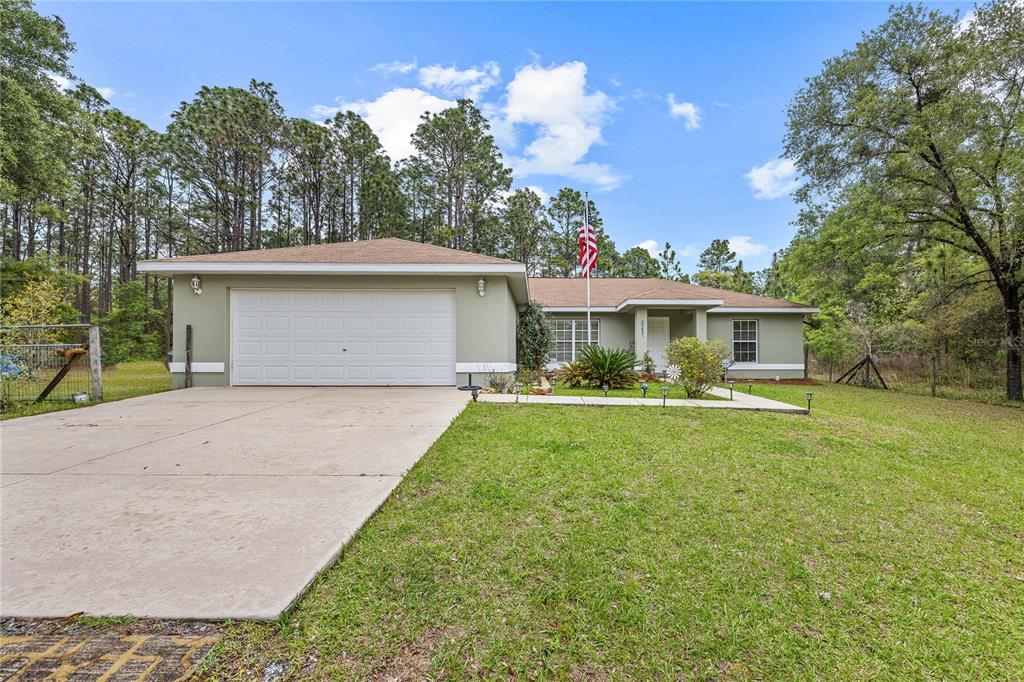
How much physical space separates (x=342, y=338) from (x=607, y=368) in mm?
6223

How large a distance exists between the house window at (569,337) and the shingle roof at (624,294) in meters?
0.67

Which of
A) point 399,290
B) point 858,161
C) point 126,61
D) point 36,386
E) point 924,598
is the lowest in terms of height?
point 924,598

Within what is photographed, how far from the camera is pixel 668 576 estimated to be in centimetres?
198

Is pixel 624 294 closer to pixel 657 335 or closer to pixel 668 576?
pixel 657 335

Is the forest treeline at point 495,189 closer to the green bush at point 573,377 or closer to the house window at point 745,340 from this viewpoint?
the house window at point 745,340

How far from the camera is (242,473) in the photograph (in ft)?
10.8

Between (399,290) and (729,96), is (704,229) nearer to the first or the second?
(729,96)

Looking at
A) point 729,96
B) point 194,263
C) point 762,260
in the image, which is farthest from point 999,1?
point 762,260

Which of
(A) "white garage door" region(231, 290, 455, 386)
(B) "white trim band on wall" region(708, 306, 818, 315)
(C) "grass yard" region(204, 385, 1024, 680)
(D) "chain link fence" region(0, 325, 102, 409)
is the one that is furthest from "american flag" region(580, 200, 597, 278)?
(D) "chain link fence" region(0, 325, 102, 409)

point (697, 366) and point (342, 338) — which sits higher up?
point (342, 338)

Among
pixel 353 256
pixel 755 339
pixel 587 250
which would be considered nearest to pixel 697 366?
pixel 587 250

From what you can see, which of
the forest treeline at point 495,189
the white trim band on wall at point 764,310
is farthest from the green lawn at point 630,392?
the forest treeline at point 495,189

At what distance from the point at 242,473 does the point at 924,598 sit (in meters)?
4.58

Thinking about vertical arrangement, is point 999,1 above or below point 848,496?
above
